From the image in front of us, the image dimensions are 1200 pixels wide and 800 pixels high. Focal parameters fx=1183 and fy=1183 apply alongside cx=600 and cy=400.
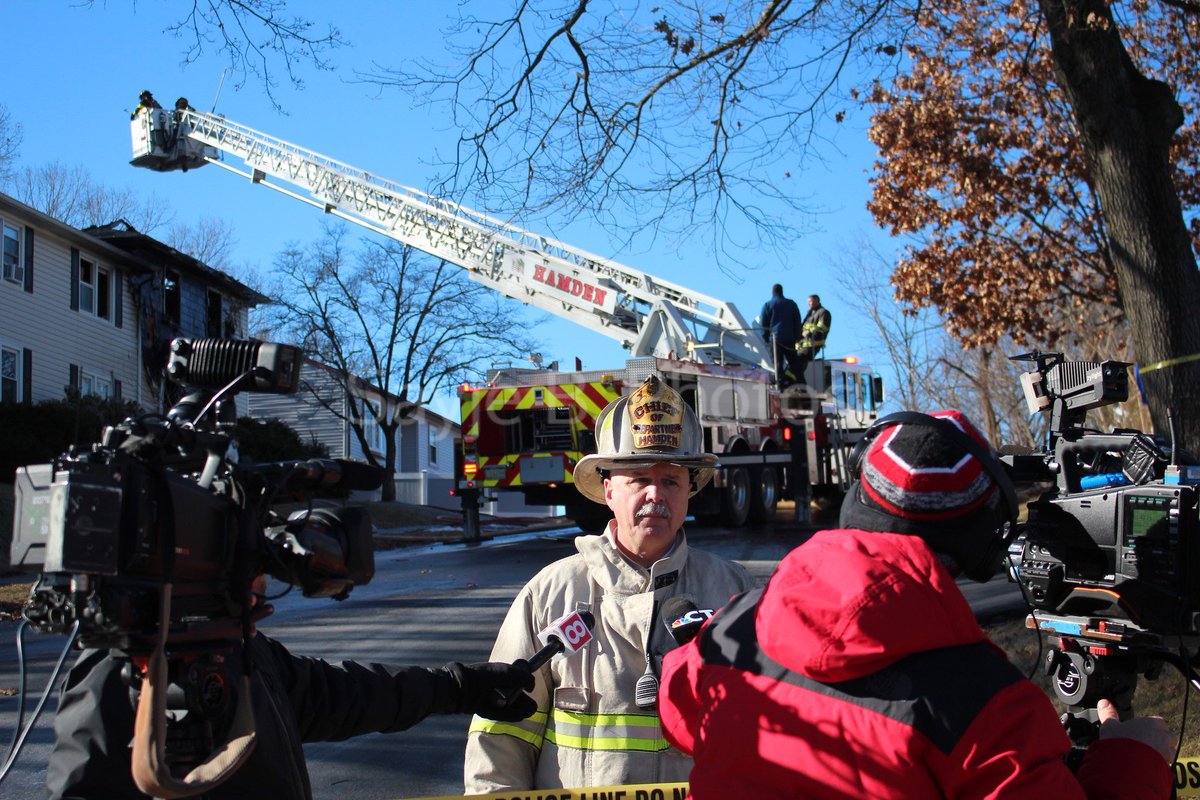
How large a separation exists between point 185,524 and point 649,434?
Answer: 168 cm

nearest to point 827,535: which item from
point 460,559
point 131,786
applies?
point 131,786

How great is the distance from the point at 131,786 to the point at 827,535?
4.01ft

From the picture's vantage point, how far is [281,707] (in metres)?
2.33

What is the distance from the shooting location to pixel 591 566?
3.23m

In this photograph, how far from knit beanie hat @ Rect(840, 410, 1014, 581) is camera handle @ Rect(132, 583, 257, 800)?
1.10 meters

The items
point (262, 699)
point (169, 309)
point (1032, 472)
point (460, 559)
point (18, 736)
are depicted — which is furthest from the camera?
point (169, 309)

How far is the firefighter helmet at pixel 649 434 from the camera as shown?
3334 mm

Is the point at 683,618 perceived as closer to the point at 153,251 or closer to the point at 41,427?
the point at 41,427

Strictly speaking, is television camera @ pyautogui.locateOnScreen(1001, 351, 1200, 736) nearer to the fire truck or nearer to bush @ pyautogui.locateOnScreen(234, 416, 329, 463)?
the fire truck

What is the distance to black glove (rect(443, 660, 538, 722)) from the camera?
2691 mm

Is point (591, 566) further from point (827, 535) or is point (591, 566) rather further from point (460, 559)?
point (460, 559)

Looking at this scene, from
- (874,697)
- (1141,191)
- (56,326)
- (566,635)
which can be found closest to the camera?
(874,697)

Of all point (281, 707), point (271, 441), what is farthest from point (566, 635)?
point (271, 441)

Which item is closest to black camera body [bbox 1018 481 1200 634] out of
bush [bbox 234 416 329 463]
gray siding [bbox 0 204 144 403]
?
gray siding [bbox 0 204 144 403]
